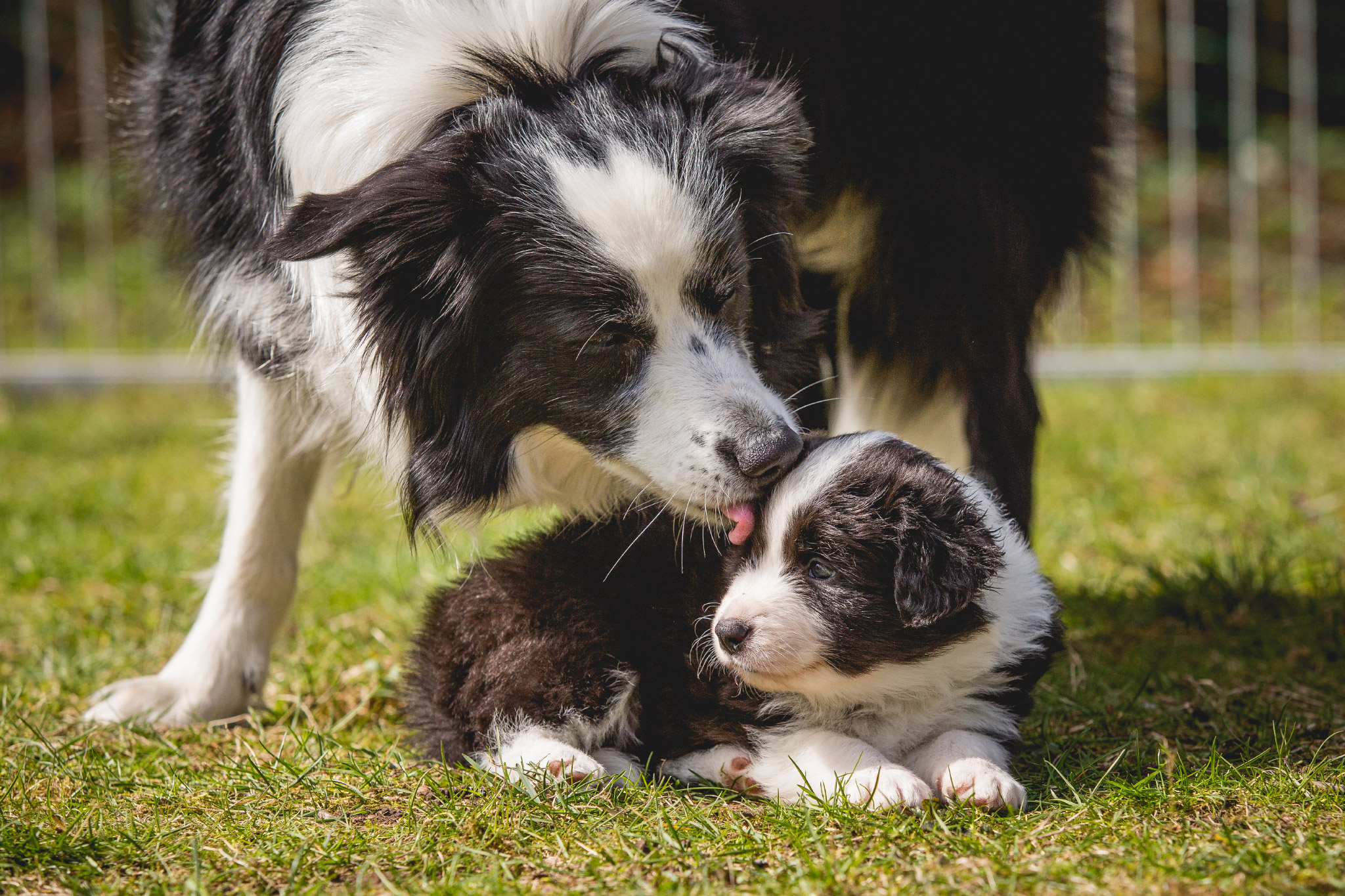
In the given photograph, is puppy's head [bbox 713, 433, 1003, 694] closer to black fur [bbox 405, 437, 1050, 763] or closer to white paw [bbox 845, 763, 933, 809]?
black fur [bbox 405, 437, 1050, 763]

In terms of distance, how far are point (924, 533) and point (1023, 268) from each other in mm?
1286

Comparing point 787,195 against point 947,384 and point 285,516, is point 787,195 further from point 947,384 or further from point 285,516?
point 285,516

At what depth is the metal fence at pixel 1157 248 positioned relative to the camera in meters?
7.66

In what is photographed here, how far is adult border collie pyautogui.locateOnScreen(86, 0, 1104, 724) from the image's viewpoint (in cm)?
216

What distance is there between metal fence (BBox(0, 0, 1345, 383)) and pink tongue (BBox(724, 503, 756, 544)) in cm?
446

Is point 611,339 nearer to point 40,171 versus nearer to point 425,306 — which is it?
point 425,306

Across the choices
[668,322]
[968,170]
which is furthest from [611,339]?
[968,170]

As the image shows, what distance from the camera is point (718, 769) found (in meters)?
2.18

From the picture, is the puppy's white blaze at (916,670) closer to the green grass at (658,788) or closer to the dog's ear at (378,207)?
the green grass at (658,788)

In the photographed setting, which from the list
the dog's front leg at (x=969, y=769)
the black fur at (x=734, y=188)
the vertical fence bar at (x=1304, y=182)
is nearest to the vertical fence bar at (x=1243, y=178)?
the vertical fence bar at (x=1304, y=182)

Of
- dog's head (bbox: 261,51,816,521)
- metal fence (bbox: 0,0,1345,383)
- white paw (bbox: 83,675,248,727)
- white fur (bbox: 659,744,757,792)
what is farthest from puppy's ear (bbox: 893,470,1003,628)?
metal fence (bbox: 0,0,1345,383)

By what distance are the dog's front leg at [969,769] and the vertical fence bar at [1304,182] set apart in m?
7.24

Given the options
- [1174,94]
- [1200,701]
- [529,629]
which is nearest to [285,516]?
[529,629]

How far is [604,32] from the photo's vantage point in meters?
2.32
